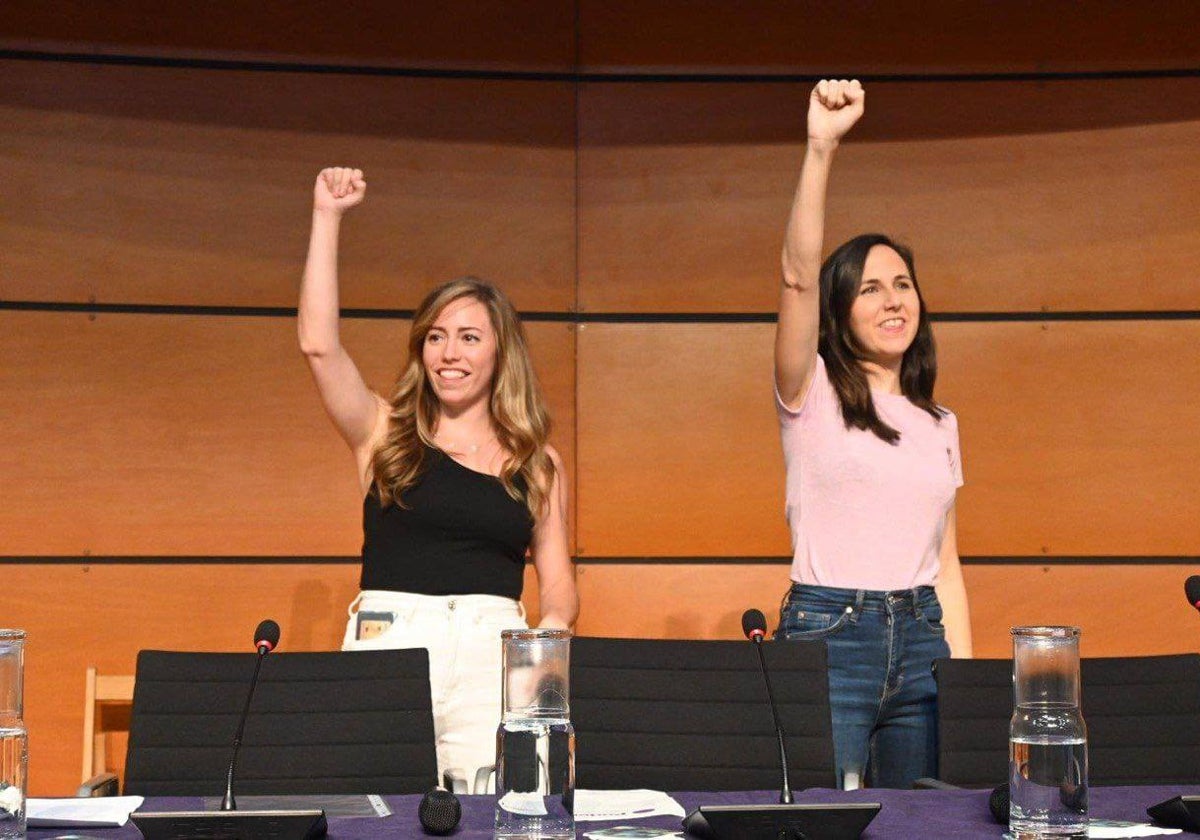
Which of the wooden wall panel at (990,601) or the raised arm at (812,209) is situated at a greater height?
the raised arm at (812,209)

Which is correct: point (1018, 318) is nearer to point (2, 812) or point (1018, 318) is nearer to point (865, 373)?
point (865, 373)

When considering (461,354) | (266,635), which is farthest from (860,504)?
(266,635)

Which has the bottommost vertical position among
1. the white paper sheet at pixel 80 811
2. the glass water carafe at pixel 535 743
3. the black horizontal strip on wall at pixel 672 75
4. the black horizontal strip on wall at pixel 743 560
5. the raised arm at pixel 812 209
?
the white paper sheet at pixel 80 811

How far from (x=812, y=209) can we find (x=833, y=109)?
7.8 inches

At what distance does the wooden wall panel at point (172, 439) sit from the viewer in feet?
13.4

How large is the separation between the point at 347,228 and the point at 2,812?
8.87 ft

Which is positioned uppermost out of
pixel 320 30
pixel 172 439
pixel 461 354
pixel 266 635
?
pixel 320 30

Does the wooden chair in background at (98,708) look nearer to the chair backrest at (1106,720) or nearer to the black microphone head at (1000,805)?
the chair backrest at (1106,720)

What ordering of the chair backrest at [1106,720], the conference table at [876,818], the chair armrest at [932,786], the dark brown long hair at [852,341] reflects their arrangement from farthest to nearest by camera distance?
the dark brown long hair at [852,341] < the chair backrest at [1106,720] < the chair armrest at [932,786] < the conference table at [876,818]

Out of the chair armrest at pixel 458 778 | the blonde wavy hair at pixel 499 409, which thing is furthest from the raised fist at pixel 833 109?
the chair armrest at pixel 458 778

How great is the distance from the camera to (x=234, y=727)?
2.41 m

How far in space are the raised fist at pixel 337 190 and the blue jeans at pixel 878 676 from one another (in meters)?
1.28

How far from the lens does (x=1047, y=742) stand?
1837 millimetres

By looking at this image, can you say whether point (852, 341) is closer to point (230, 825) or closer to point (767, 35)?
point (767, 35)
